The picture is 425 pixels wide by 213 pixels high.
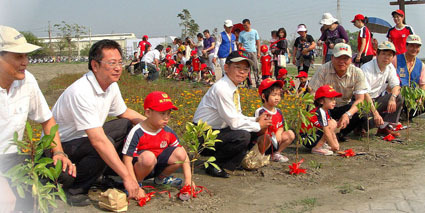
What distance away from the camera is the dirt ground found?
136 inches

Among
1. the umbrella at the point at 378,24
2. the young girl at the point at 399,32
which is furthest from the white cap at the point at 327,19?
the umbrella at the point at 378,24

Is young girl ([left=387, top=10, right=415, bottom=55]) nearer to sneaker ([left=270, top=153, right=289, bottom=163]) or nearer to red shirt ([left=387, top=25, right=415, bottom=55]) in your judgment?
red shirt ([left=387, top=25, right=415, bottom=55])

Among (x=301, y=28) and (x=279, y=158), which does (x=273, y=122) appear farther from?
(x=301, y=28)

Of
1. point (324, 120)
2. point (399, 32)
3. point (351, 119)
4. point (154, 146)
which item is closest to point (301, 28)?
point (399, 32)

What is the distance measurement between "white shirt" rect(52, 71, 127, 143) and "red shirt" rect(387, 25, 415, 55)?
6.27 metres

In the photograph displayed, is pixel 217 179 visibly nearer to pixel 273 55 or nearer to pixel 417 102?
pixel 417 102

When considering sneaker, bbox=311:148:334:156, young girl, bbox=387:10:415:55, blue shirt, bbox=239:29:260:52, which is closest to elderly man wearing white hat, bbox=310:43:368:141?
sneaker, bbox=311:148:334:156

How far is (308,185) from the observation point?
4020 millimetres

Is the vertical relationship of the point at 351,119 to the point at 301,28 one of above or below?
below

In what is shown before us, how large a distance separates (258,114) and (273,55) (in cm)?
608

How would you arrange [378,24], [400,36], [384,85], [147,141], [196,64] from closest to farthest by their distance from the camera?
[147,141]
[384,85]
[400,36]
[196,64]
[378,24]

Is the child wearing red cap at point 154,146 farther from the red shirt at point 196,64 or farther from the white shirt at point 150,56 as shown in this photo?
the white shirt at point 150,56

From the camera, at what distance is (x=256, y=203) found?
3562 millimetres

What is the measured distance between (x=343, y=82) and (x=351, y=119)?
0.61m
